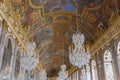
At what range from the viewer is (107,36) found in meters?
11.9

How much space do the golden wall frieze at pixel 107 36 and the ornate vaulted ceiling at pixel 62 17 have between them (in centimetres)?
58

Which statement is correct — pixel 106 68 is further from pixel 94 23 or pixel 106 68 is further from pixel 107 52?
pixel 94 23

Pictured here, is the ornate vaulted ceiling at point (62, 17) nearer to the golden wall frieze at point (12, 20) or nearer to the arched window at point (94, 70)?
the golden wall frieze at point (12, 20)

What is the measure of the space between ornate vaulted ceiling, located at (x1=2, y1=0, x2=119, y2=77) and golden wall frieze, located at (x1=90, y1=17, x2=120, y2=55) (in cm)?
58

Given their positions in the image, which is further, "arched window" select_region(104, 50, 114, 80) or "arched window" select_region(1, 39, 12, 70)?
"arched window" select_region(104, 50, 114, 80)

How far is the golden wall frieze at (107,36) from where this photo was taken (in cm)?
1059

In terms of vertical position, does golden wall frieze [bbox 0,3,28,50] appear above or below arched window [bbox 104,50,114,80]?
above

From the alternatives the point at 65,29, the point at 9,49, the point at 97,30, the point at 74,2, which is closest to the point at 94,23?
the point at 97,30

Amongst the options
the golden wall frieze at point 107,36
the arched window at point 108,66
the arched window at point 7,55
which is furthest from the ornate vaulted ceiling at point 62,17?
the arched window at point 7,55

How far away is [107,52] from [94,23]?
3.12m

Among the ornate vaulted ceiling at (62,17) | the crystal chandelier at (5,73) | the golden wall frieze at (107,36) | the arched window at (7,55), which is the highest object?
the ornate vaulted ceiling at (62,17)

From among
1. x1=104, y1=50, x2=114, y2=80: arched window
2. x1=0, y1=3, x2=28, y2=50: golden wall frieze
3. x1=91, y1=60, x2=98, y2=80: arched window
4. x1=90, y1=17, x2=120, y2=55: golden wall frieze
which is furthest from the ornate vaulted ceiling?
x1=91, y1=60, x2=98, y2=80: arched window

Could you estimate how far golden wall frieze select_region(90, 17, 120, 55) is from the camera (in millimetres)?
10594

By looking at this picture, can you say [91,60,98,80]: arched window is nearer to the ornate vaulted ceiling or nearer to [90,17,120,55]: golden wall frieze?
[90,17,120,55]: golden wall frieze
